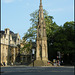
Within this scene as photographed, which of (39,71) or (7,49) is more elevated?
(7,49)

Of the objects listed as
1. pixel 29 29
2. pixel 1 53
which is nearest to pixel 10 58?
pixel 1 53

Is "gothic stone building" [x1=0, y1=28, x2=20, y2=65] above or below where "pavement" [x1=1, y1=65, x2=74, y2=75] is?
above

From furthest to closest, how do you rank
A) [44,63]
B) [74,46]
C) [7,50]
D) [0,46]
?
[7,50]
[0,46]
[74,46]
[44,63]

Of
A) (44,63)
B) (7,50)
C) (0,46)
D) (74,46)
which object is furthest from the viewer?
(7,50)

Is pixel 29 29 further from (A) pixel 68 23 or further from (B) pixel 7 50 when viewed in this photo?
(B) pixel 7 50

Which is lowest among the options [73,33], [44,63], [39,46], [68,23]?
[44,63]

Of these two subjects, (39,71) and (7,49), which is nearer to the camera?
(39,71)

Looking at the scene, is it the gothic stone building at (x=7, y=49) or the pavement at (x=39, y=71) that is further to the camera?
the gothic stone building at (x=7, y=49)

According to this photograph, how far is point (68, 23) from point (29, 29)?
1220 centimetres

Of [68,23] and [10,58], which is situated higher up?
[68,23]

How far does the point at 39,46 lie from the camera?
44.3 meters

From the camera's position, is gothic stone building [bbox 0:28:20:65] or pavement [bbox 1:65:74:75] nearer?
pavement [bbox 1:65:74:75]

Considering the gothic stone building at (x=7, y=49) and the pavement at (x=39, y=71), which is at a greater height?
the gothic stone building at (x=7, y=49)

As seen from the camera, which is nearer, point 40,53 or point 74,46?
point 40,53
